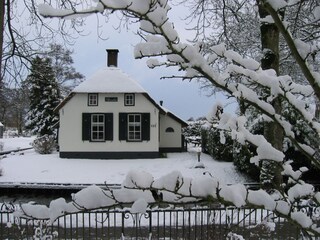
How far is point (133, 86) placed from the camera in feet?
83.9

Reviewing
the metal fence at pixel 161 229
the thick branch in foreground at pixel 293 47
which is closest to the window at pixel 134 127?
the metal fence at pixel 161 229

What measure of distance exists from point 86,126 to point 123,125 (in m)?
2.37

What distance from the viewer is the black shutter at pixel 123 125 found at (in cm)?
2538

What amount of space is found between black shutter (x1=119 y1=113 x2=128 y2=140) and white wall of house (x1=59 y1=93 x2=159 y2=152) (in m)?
0.20

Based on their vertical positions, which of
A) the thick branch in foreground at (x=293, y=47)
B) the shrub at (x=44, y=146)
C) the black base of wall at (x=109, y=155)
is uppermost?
the thick branch in foreground at (x=293, y=47)

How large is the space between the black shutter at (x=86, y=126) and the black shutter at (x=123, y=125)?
6.53 feet

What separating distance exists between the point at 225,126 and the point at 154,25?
0.65 meters

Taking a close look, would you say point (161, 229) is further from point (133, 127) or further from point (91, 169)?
point (133, 127)

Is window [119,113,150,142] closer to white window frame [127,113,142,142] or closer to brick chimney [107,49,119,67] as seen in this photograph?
white window frame [127,113,142,142]

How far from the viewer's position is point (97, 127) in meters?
25.6

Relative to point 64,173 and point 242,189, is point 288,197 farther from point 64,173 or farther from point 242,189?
point 64,173

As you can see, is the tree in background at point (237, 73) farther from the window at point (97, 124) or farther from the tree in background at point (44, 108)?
the tree in background at point (44, 108)

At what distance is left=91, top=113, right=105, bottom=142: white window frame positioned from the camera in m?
25.5

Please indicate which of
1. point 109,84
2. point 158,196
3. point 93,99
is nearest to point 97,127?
point 93,99
